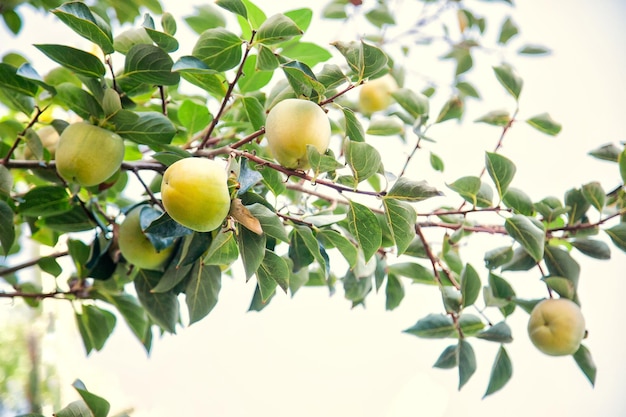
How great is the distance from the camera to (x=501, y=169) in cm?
66

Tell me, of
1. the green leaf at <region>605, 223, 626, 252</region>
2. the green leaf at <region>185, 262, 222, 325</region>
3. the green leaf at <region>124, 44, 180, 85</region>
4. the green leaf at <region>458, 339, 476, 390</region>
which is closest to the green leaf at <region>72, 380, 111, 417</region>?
the green leaf at <region>185, 262, 222, 325</region>

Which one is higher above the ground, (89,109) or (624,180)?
(89,109)

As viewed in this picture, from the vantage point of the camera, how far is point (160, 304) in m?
0.68

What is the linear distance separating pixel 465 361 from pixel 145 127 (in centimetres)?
52

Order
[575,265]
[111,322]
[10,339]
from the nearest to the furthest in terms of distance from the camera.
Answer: [575,265], [111,322], [10,339]

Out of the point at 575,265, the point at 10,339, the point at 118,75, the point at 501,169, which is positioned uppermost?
the point at 118,75

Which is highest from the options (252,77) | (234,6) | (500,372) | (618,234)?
(234,6)

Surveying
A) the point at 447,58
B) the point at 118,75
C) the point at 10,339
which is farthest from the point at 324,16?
the point at 10,339

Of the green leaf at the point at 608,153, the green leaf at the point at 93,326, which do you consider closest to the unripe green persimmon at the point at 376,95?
the green leaf at the point at 608,153

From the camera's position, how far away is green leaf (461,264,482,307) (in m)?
0.71

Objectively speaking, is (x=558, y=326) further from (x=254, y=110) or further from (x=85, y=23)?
(x=85, y=23)

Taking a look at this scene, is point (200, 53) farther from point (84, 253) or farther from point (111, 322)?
point (111, 322)

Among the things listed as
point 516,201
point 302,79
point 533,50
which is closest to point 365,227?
point 302,79

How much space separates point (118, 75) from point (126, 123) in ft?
0.24
